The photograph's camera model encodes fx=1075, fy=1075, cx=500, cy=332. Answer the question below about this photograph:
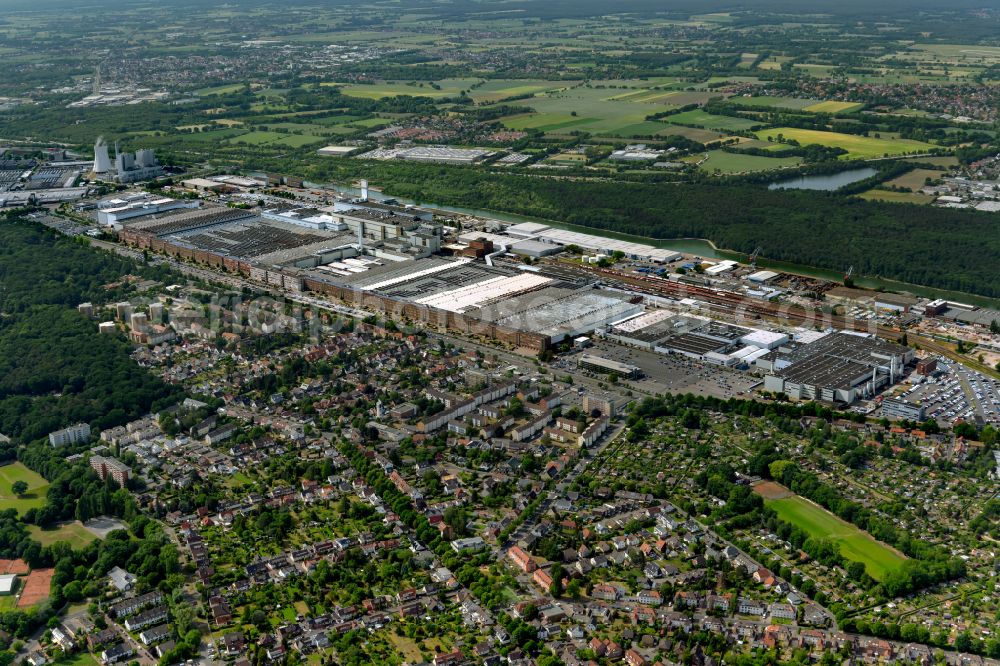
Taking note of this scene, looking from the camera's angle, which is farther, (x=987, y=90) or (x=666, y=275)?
(x=987, y=90)

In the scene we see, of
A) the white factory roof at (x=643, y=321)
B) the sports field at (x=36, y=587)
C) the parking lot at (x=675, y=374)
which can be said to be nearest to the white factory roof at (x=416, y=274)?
the white factory roof at (x=643, y=321)

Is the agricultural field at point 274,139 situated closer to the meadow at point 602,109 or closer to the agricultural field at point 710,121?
the meadow at point 602,109

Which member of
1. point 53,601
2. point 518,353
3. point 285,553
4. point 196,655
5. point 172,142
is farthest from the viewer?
point 172,142

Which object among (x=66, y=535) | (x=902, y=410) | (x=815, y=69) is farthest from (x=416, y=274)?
(x=815, y=69)

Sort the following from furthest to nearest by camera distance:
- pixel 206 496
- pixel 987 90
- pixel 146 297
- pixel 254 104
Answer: pixel 254 104 < pixel 987 90 < pixel 146 297 < pixel 206 496

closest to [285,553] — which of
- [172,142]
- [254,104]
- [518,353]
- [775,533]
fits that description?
[775,533]

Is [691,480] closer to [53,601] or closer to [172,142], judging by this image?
[53,601]
